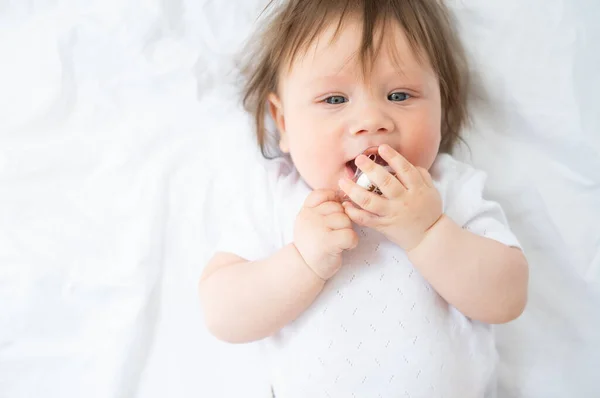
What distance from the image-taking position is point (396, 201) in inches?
35.6

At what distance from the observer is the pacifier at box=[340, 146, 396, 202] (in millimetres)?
905

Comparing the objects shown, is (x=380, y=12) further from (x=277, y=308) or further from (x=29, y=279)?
(x=29, y=279)

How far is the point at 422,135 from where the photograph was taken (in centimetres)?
97

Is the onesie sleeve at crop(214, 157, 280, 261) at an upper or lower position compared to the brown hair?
lower

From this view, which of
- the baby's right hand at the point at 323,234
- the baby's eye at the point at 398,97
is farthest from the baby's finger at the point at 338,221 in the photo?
the baby's eye at the point at 398,97

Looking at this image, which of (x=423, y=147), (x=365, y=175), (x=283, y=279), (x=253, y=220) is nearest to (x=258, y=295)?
(x=283, y=279)

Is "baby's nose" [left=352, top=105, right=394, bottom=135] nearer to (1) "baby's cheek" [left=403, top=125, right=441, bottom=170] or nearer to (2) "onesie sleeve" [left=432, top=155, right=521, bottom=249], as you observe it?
(1) "baby's cheek" [left=403, top=125, right=441, bottom=170]

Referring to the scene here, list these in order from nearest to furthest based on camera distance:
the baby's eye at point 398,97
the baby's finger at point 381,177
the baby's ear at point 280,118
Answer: the baby's finger at point 381,177 → the baby's eye at point 398,97 → the baby's ear at point 280,118

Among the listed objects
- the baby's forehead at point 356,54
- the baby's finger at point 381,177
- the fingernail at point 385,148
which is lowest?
the baby's finger at point 381,177

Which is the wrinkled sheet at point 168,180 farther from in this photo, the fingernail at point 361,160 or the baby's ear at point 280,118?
the fingernail at point 361,160

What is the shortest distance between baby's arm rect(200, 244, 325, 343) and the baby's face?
156 millimetres

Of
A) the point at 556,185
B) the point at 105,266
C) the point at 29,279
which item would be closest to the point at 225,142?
the point at 105,266

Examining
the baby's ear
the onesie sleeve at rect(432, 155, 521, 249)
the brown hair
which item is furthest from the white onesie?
the brown hair

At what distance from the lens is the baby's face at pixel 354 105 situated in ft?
3.11
